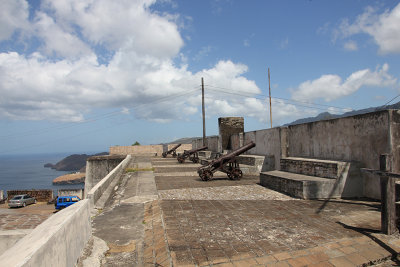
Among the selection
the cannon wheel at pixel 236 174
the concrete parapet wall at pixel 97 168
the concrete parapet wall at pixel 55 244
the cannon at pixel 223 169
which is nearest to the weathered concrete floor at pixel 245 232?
the concrete parapet wall at pixel 55 244

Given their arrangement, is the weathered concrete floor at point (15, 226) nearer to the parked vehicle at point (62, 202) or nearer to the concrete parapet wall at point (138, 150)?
the parked vehicle at point (62, 202)

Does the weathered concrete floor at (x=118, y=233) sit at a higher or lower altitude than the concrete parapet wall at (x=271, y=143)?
lower

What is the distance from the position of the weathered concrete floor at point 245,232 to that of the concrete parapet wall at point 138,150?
27.6 meters

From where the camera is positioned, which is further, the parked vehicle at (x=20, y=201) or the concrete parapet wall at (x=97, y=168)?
the parked vehicle at (x=20, y=201)

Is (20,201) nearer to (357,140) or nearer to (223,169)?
(223,169)

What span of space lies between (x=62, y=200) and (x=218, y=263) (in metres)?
24.2

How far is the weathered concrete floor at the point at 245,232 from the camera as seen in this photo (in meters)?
3.29

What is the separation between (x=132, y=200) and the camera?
21.7 feet

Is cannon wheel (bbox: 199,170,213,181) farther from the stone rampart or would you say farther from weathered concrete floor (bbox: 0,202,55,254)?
weathered concrete floor (bbox: 0,202,55,254)

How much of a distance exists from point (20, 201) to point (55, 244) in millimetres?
28845

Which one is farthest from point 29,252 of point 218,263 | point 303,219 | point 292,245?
point 303,219

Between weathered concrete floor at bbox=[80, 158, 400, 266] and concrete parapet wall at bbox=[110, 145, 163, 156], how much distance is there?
27592mm

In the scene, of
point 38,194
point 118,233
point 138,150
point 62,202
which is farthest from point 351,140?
point 38,194

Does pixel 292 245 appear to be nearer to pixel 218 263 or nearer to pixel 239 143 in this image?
pixel 218 263
